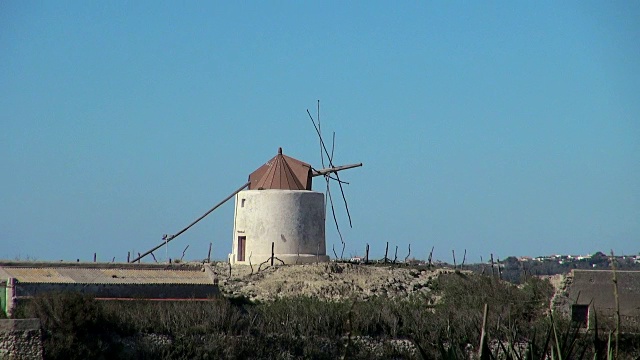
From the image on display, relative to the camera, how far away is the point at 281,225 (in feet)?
96.1

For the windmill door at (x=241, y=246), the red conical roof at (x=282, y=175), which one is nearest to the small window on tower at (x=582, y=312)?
the red conical roof at (x=282, y=175)

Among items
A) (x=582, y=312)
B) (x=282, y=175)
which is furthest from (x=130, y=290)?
(x=582, y=312)

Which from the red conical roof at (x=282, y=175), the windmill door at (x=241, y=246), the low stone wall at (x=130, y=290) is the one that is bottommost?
the low stone wall at (x=130, y=290)

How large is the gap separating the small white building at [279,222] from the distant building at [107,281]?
4413 mm

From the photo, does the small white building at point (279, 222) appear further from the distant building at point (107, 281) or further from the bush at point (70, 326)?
the bush at point (70, 326)

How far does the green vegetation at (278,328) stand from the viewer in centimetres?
2006

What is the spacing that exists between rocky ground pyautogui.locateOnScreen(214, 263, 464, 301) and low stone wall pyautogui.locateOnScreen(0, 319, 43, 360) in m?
7.48

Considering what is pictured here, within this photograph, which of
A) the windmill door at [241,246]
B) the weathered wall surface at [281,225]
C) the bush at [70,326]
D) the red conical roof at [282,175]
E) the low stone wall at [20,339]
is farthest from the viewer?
the red conical roof at [282,175]

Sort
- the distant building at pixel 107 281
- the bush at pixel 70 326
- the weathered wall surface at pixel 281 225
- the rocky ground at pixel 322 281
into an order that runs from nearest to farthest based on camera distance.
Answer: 1. the bush at pixel 70 326
2. the distant building at pixel 107 281
3. the rocky ground at pixel 322 281
4. the weathered wall surface at pixel 281 225

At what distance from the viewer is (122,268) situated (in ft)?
77.7

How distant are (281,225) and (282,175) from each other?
1.74 metres

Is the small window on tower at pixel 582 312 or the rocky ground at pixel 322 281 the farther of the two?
the rocky ground at pixel 322 281

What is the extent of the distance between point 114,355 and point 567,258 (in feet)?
211

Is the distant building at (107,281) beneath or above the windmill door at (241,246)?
beneath
